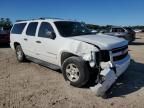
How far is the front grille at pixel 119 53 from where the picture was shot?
5816 millimetres

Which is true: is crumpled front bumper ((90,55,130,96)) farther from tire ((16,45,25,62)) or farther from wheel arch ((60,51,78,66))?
tire ((16,45,25,62))

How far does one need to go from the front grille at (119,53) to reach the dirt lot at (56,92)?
30.9 inches

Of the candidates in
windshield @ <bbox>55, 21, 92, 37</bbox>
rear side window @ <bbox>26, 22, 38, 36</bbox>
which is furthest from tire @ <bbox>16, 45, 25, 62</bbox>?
windshield @ <bbox>55, 21, 92, 37</bbox>

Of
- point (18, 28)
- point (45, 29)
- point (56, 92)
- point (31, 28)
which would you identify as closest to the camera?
point (56, 92)

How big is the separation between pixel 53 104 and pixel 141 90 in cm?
240

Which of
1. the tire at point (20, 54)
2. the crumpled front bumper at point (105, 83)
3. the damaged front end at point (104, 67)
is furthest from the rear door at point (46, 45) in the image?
the crumpled front bumper at point (105, 83)

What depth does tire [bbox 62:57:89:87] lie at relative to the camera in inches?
225

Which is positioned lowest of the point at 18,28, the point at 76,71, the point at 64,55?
the point at 76,71

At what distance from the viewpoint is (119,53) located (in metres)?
6.04

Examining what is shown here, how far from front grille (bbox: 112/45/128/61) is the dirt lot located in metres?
0.78

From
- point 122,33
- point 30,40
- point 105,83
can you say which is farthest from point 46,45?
point 122,33

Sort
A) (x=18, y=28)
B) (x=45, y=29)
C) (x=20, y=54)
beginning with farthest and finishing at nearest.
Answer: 1. (x=18, y=28)
2. (x=20, y=54)
3. (x=45, y=29)

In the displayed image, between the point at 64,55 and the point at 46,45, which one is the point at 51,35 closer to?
the point at 46,45

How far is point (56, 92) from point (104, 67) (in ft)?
4.54
